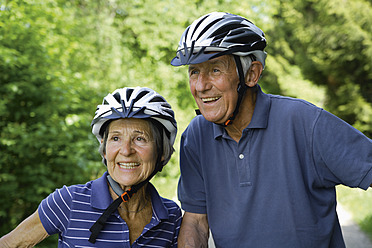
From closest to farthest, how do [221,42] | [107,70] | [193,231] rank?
[221,42] → [193,231] → [107,70]

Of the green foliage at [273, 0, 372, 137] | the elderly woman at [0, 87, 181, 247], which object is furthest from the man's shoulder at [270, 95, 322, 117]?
the green foliage at [273, 0, 372, 137]

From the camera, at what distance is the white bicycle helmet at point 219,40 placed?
2787 millimetres

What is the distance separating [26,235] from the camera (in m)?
2.79

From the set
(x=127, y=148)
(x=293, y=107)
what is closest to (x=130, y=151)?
(x=127, y=148)

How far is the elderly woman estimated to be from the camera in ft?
9.24

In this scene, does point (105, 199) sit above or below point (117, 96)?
below

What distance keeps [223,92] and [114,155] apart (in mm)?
842

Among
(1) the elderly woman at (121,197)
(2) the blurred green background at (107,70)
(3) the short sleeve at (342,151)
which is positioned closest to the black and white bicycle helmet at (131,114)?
(1) the elderly woman at (121,197)

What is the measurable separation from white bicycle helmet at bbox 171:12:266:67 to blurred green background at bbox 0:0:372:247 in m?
3.45

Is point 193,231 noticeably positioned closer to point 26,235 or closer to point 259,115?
point 259,115

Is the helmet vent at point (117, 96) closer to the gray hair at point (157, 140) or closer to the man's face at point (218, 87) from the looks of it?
the gray hair at point (157, 140)

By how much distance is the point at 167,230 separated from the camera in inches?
121

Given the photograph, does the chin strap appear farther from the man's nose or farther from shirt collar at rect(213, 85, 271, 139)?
the man's nose

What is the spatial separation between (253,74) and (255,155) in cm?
55
